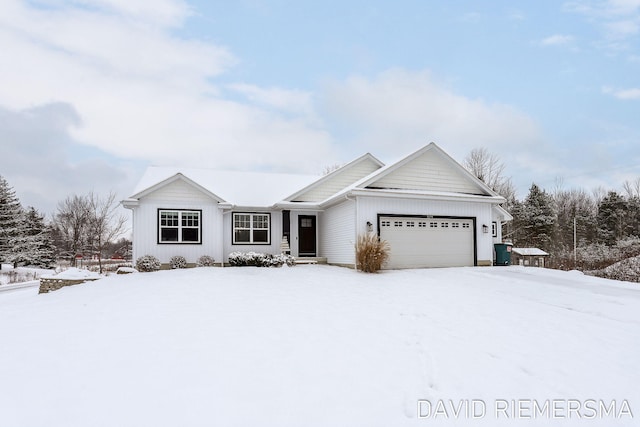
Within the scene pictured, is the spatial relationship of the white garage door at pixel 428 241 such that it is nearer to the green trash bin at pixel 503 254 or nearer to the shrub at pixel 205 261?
the green trash bin at pixel 503 254

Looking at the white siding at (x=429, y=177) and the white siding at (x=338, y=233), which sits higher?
the white siding at (x=429, y=177)

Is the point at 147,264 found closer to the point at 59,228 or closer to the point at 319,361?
the point at 319,361

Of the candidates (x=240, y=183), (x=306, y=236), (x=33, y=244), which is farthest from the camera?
(x=33, y=244)

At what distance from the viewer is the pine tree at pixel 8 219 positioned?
1074 inches

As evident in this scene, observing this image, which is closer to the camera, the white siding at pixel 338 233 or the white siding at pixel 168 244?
the white siding at pixel 338 233

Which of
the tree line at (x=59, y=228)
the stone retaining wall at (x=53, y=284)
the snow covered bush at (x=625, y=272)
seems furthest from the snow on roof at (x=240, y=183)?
the snow covered bush at (x=625, y=272)

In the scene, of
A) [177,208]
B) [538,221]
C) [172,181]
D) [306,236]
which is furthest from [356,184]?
[538,221]

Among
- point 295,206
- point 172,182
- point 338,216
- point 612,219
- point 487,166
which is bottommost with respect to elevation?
point 338,216

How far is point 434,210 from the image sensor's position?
1506 cm

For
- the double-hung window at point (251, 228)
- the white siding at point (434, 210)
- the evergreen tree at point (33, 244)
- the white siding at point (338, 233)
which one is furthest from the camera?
the evergreen tree at point (33, 244)

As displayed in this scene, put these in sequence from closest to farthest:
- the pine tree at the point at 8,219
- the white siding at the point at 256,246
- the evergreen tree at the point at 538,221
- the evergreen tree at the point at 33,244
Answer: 1. the white siding at the point at 256,246
2. the pine tree at the point at 8,219
3. the evergreen tree at the point at 33,244
4. the evergreen tree at the point at 538,221

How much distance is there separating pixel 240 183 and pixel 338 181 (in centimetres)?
532

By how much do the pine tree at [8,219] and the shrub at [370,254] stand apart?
28.5 metres

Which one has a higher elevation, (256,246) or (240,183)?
(240,183)
